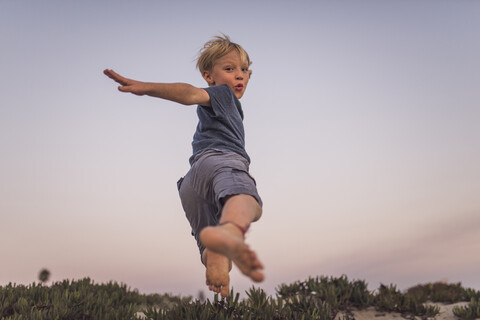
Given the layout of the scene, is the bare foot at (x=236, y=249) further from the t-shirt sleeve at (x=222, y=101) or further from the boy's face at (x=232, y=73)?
the boy's face at (x=232, y=73)

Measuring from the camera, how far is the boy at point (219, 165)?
2267 mm

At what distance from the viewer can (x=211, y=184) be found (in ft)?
10.5

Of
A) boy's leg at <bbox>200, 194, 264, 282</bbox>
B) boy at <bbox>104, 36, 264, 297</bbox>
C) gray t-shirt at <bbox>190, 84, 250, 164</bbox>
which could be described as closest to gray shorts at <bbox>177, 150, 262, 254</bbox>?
boy at <bbox>104, 36, 264, 297</bbox>

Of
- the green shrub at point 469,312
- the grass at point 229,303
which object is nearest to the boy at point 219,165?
the grass at point 229,303

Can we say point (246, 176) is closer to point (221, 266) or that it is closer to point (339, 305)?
point (221, 266)

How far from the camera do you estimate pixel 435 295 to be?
8.77m

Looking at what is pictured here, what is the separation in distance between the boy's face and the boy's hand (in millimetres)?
1244

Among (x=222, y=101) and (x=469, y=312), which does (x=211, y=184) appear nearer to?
(x=222, y=101)

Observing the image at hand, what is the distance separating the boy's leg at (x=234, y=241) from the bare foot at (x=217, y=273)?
3.56ft

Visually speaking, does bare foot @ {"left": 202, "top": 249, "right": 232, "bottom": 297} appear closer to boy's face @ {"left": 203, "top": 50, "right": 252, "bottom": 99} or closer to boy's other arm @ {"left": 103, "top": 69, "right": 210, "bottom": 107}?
boy's other arm @ {"left": 103, "top": 69, "right": 210, "bottom": 107}

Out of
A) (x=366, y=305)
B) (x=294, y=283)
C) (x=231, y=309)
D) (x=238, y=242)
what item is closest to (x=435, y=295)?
(x=366, y=305)

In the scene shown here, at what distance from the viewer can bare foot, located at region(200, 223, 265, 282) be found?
2.02 meters

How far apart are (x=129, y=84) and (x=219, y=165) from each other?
2.99ft

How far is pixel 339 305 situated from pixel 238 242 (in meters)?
5.23
